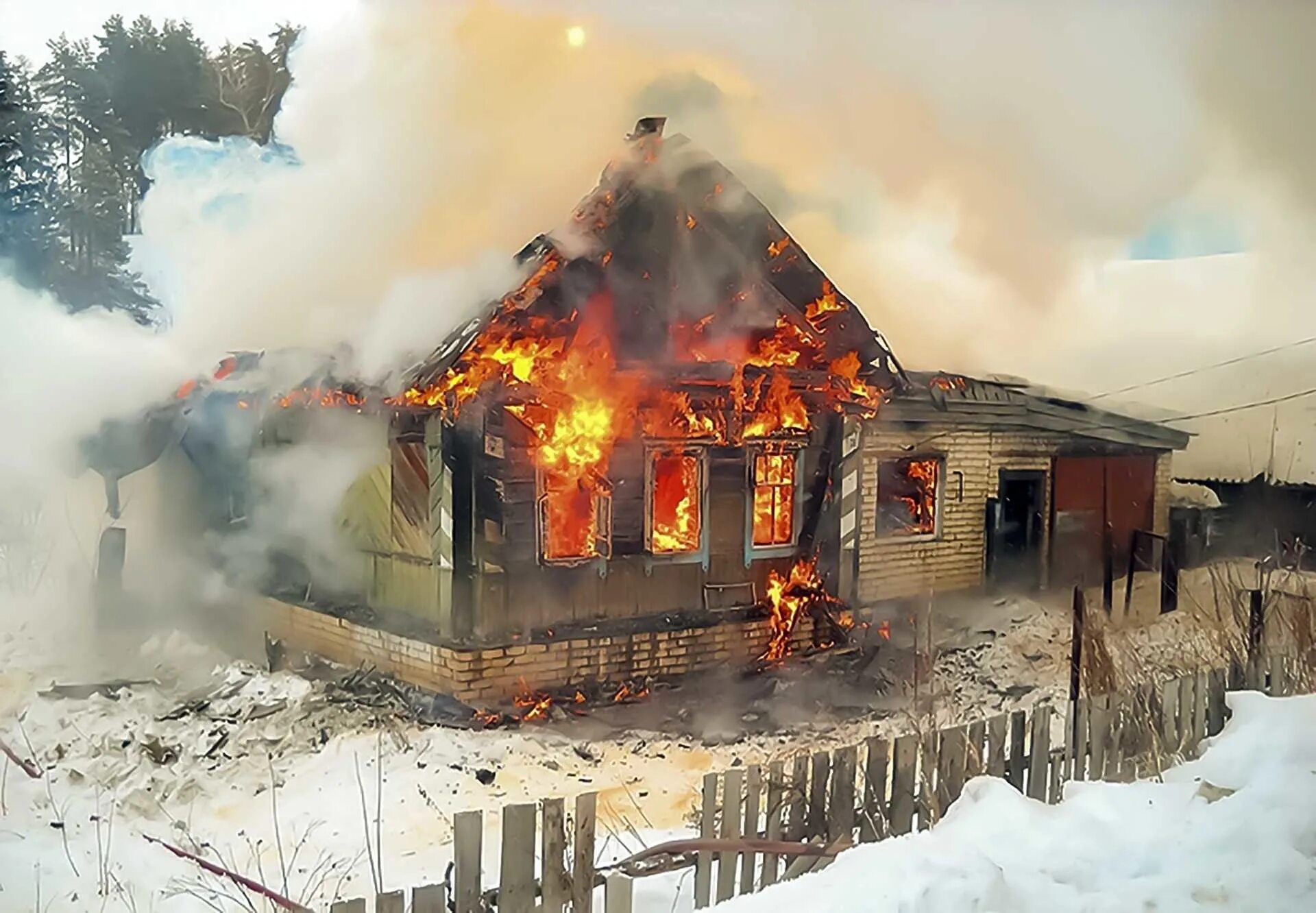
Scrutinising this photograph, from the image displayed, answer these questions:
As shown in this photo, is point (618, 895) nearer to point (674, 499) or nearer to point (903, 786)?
point (903, 786)

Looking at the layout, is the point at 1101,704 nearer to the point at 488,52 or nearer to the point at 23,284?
the point at 488,52

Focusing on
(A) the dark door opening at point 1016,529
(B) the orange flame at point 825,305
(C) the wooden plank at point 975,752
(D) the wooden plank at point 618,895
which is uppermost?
(B) the orange flame at point 825,305

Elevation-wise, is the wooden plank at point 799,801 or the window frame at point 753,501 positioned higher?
the window frame at point 753,501

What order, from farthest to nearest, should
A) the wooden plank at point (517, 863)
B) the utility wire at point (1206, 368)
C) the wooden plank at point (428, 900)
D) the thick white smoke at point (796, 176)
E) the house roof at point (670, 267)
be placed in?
the utility wire at point (1206, 368), the house roof at point (670, 267), the thick white smoke at point (796, 176), the wooden plank at point (517, 863), the wooden plank at point (428, 900)

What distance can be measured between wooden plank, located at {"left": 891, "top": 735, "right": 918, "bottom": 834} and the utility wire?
97cm

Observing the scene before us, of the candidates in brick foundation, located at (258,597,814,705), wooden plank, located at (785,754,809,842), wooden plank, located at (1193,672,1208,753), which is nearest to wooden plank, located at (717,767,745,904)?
wooden plank, located at (785,754,809,842)

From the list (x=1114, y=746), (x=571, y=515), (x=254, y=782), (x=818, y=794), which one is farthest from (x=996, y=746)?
Answer: (x=254, y=782)

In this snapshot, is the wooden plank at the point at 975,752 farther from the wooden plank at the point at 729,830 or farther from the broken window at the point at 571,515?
the broken window at the point at 571,515

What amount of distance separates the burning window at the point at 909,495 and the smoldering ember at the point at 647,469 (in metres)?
0.01

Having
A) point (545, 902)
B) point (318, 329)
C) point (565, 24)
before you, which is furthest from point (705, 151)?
point (545, 902)

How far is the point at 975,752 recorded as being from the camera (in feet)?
6.84

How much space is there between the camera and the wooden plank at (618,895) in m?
1.65

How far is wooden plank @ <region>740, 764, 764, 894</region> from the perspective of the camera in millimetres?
1796

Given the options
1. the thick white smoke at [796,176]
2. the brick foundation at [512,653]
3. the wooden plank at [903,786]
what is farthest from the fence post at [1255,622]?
the brick foundation at [512,653]
